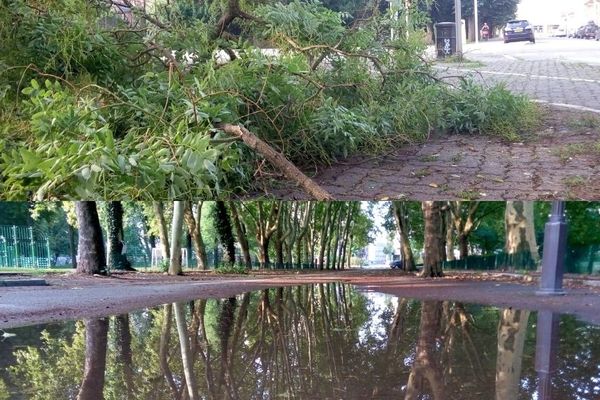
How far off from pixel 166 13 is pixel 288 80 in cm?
104

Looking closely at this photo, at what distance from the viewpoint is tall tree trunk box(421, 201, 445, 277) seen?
A: 2369 mm

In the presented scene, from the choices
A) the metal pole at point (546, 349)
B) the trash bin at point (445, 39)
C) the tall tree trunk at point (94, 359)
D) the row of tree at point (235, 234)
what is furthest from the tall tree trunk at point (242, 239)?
the trash bin at point (445, 39)

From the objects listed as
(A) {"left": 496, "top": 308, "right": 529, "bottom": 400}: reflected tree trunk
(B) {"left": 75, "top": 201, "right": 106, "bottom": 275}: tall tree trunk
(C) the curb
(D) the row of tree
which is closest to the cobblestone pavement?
Result: (D) the row of tree

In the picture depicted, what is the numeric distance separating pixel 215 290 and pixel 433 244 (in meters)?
0.84

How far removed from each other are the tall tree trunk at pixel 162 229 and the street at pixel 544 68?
1816 mm

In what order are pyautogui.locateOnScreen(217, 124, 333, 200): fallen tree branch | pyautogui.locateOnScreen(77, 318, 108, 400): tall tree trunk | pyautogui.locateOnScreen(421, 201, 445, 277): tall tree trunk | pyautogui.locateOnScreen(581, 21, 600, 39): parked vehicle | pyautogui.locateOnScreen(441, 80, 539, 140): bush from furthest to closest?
1. pyautogui.locateOnScreen(441, 80, 539, 140): bush
2. pyautogui.locateOnScreen(581, 21, 600, 39): parked vehicle
3. pyautogui.locateOnScreen(217, 124, 333, 200): fallen tree branch
4. pyautogui.locateOnScreen(421, 201, 445, 277): tall tree trunk
5. pyautogui.locateOnScreen(77, 318, 108, 400): tall tree trunk

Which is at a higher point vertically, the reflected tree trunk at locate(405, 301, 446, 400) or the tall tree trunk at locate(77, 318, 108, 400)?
the tall tree trunk at locate(77, 318, 108, 400)

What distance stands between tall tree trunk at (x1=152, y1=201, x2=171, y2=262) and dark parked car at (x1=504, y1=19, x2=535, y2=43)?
1896 mm

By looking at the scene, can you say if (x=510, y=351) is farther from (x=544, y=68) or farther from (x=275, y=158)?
(x=544, y=68)

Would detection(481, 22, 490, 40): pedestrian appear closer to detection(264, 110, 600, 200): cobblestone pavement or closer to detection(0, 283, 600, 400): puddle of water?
detection(264, 110, 600, 200): cobblestone pavement

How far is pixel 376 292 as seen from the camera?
2.58 meters

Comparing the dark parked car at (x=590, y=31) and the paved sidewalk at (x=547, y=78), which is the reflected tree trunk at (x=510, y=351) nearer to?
the paved sidewalk at (x=547, y=78)

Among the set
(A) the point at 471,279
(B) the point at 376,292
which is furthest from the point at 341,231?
(A) the point at 471,279

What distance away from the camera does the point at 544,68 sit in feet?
11.1
